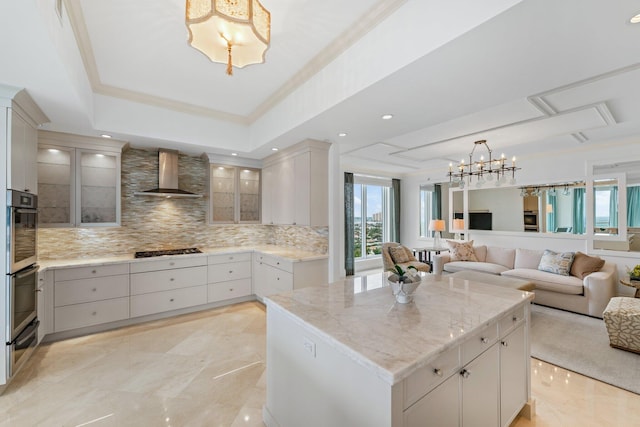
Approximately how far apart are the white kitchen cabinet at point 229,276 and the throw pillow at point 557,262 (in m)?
5.04

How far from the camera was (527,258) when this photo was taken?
5.09m

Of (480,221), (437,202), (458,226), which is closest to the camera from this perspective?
(480,221)

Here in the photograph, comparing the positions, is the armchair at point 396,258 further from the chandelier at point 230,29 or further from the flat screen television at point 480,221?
the chandelier at point 230,29

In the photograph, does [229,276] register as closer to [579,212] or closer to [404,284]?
[404,284]

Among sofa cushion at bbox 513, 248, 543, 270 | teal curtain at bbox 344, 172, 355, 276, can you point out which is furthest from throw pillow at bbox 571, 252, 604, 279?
teal curtain at bbox 344, 172, 355, 276

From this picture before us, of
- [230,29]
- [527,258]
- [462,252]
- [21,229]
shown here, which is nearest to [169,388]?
[21,229]

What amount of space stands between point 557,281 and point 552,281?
6cm

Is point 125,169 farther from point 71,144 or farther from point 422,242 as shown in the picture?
point 422,242

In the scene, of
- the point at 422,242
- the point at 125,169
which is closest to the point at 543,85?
the point at 125,169

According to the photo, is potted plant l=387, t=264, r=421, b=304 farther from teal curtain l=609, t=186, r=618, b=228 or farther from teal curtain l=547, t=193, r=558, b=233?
teal curtain l=547, t=193, r=558, b=233

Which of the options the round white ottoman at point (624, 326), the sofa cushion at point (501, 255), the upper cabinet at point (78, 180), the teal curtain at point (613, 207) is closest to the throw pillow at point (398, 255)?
the sofa cushion at point (501, 255)

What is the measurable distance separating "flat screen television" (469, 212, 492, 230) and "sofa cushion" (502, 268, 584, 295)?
1.71 meters

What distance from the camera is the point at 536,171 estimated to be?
5.51 metres

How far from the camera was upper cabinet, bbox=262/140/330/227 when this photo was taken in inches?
150
